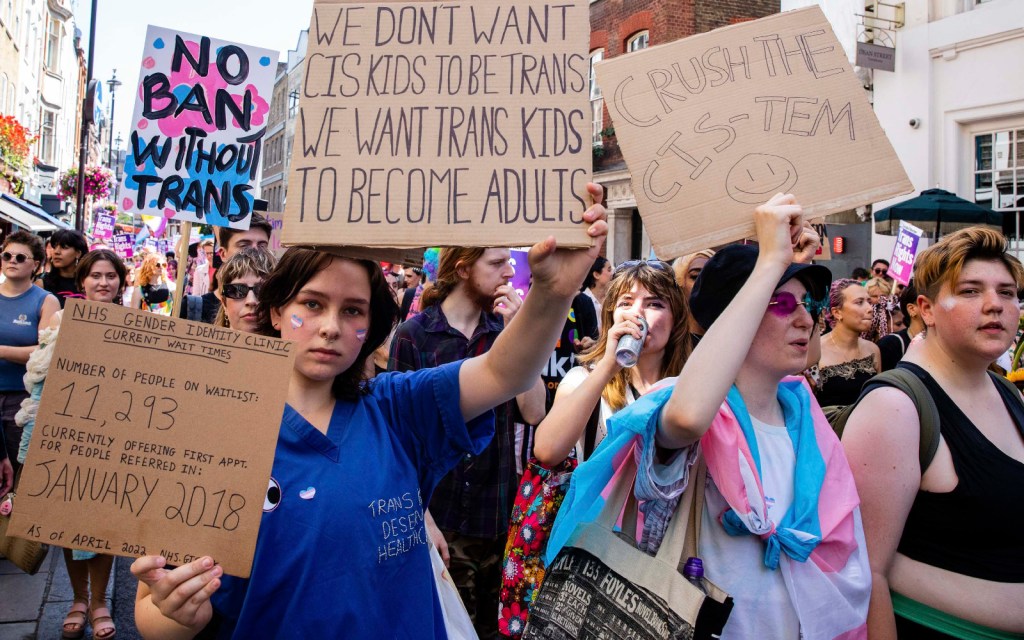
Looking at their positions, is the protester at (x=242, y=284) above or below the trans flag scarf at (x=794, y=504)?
above

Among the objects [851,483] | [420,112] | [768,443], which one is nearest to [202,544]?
[420,112]

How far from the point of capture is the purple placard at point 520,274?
464cm

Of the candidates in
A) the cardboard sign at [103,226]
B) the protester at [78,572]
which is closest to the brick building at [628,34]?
the cardboard sign at [103,226]

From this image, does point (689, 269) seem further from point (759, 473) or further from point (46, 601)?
point (46, 601)

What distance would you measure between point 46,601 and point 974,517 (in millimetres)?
5306

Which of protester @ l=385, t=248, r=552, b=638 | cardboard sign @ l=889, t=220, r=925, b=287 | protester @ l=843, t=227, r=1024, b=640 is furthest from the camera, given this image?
cardboard sign @ l=889, t=220, r=925, b=287

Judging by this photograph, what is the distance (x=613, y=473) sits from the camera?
2.48 meters

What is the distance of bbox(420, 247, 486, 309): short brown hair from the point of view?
418 cm

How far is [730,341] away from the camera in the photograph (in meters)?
2.14

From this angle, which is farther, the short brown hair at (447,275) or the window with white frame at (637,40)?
the window with white frame at (637,40)

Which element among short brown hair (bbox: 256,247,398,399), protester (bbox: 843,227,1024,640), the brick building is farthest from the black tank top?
the brick building

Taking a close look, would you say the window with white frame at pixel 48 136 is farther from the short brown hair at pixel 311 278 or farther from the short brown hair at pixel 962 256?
the short brown hair at pixel 962 256

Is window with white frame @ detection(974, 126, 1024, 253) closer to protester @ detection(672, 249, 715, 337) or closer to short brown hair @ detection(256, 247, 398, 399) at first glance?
protester @ detection(672, 249, 715, 337)

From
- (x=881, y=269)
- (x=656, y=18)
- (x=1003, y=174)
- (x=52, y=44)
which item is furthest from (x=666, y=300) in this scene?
A: (x=52, y=44)
